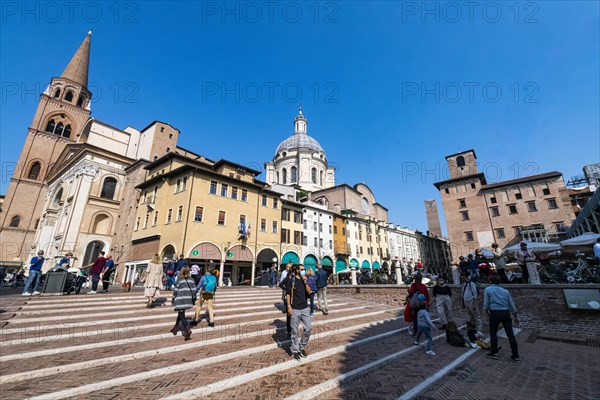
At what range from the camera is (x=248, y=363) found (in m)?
5.41

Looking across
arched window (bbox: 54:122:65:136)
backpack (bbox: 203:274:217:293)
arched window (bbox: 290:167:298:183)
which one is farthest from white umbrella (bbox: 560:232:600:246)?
arched window (bbox: 54:122:65:136)

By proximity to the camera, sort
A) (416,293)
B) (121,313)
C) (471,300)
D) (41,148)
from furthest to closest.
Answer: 1. (41,148)
2. (121,313)
3. (471,300)
4. (416,293)

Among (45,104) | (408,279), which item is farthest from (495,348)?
(45,104)

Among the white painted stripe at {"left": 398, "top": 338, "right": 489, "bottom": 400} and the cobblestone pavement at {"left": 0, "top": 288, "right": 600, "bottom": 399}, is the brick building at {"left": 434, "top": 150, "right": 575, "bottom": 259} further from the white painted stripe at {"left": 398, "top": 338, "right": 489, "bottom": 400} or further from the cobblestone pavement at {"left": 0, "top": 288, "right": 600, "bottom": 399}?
the white painted stripe at {"left": 398, "top": 338, "right": 489, "bottom": 400}

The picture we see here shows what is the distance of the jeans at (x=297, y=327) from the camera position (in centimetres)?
575

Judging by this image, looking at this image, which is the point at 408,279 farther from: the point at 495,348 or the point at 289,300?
the point at 289,300

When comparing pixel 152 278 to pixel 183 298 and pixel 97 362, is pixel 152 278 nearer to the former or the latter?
pixel 183 298

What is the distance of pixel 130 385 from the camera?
430cm

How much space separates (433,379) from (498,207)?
4160 centimetres

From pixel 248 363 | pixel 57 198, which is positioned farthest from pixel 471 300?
pixel 57 198

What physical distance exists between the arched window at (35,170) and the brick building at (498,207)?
6591 cm

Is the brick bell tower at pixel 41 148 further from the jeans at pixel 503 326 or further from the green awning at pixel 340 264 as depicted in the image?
the jeans at pixel 503 326

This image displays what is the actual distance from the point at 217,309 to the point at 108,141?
36.9 meters

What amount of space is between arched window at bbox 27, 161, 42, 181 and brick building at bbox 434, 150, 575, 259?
65909mm
